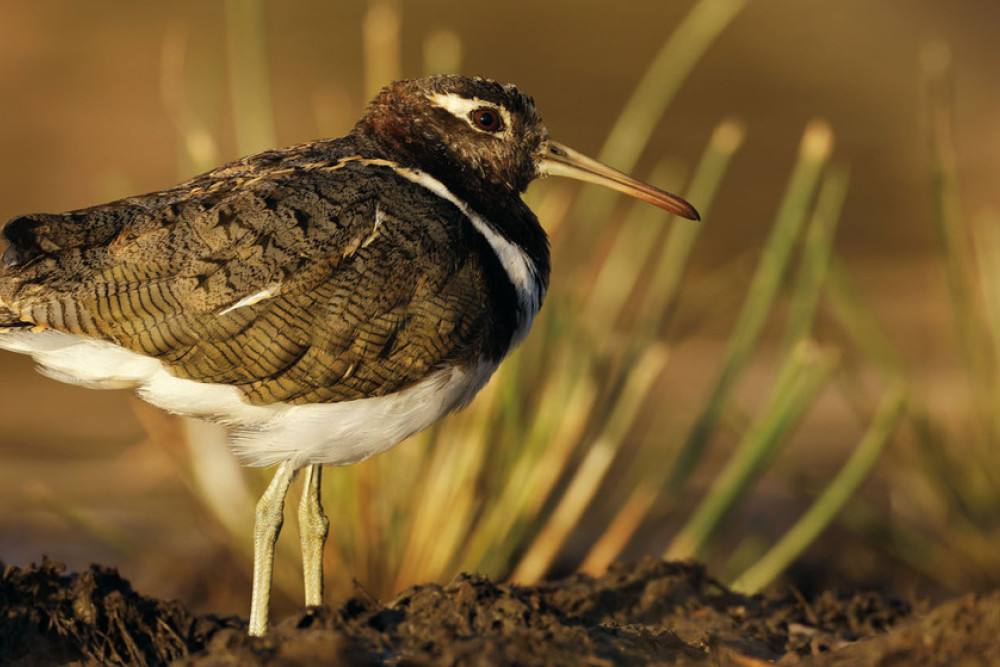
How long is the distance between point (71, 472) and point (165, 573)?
1598mm

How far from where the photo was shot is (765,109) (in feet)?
56.0

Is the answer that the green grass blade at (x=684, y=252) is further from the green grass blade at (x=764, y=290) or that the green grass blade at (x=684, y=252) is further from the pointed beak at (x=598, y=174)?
the pointed beak at (x=598, y=174)

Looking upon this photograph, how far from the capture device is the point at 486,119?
5.17 metres

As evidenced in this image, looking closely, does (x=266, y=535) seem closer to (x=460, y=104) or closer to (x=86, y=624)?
(x=86, y=624)

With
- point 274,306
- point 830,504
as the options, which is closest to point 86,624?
point 274,306

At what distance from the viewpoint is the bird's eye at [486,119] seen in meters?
5.16

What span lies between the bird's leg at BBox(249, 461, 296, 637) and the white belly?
0.13 m

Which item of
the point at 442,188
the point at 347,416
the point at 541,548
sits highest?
the point at 442,188

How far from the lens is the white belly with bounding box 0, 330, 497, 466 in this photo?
4.50 metres

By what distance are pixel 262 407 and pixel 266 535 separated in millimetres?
609

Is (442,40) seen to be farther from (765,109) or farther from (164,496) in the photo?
(765,109)

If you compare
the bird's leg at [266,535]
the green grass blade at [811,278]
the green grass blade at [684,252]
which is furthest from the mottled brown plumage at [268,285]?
the green grass blade at [811,278]

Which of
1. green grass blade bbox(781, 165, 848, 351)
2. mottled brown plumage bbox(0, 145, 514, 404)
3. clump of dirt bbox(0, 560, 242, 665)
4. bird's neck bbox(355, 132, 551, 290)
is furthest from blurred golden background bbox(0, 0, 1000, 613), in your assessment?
mottled brown plumage bbox(0, 145, 514, 404)

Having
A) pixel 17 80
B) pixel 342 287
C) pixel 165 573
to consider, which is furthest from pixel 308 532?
pixel 17 80
